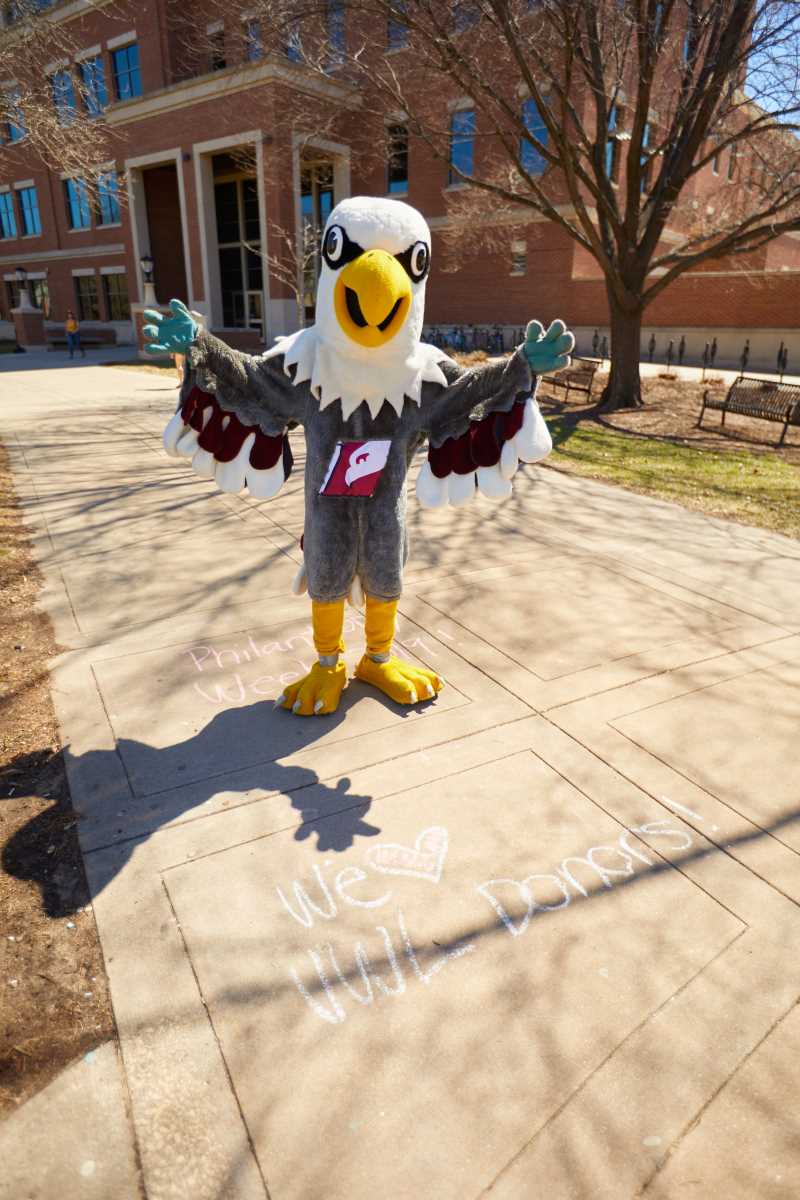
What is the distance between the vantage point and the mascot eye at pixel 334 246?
314 cm

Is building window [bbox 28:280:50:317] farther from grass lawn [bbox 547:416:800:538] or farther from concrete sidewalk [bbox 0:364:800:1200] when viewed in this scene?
concrete sidewalk [bbox 0:364:800:1200]

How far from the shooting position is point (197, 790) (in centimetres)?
306

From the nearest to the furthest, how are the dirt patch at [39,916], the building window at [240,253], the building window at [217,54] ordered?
the dirt patch at [39,916], the building window at [217,54], the building window at [240,253]

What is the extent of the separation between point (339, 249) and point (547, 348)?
3.28 feet

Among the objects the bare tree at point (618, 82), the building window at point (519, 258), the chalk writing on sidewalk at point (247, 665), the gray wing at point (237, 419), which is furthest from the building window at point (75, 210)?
the gray wing at point (237, 419)

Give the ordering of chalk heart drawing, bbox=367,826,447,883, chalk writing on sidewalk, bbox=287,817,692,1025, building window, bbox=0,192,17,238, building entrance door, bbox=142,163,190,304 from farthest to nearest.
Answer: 1. building window, bbox=0,192,17,238
2. building entrance door, bbox=142,163,190,304
3. chalk heart drawing, bbox=367,826,447,883
4. chalk writing on sidewalk, bbox=287,817,692,1025

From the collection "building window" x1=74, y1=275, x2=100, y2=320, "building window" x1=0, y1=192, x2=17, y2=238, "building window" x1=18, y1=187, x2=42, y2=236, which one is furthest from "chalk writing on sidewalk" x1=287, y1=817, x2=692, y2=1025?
"building window" x1=0, y1=192, x2=17, y2=238

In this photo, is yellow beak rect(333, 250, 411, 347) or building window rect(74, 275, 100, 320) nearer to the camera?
yellow beak rect(333, 250, 411, 347)

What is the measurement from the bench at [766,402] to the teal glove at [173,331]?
10636mm

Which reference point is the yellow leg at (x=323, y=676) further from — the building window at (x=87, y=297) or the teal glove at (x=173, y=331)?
the building window at (x=87, y=297)

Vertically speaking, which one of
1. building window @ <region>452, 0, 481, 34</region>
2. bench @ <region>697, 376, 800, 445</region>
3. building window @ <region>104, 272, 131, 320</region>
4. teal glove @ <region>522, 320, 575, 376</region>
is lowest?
bench @ <region>697, 376, 800, 445</region>

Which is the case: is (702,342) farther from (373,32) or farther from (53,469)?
(53,469)

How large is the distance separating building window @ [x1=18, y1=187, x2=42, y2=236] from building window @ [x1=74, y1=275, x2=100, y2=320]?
438 centimetres

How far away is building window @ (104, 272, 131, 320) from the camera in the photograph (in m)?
35.6
